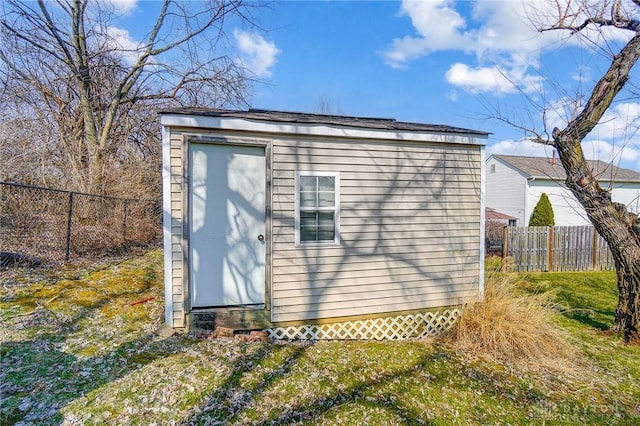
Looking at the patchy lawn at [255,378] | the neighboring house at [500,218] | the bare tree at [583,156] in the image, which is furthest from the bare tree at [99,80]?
the neighboring house at [500,218]

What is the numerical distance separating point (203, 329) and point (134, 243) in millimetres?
5930

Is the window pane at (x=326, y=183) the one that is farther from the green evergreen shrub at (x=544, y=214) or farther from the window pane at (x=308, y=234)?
the green evergreen shrub at (x=544, y=214)

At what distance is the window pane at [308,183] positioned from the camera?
4605mm

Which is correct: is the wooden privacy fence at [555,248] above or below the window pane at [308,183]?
below

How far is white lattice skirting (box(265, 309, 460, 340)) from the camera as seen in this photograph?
4598mm

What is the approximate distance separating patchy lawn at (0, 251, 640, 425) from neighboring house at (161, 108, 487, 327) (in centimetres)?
66

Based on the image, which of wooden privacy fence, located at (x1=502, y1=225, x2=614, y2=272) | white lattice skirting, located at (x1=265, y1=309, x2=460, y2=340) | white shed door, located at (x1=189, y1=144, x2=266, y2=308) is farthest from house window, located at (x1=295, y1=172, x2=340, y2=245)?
wooden privacy fence, located at (x1=502, y1=225, x2=614, y2=272)

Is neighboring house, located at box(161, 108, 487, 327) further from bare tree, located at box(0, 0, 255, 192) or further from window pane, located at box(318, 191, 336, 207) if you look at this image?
bare tree, located at box(0, 0, 255, 192)

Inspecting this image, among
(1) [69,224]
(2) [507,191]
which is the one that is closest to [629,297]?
(1) [69,224]

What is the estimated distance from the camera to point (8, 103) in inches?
364

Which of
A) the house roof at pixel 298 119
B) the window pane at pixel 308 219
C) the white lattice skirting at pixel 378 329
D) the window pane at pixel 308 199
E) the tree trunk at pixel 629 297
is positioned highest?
the house roof at pixel 298 119

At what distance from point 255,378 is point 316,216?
7.18ft

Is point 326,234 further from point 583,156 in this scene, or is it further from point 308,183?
point 583,156

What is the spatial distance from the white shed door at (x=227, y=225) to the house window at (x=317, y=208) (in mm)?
504
